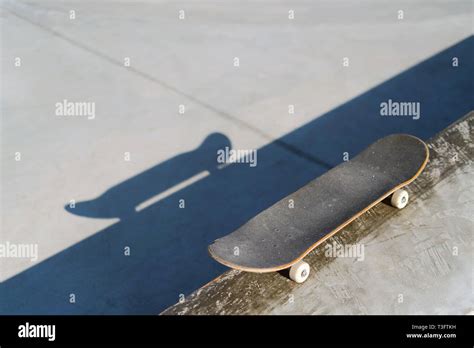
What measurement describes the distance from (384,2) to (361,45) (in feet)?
8.12

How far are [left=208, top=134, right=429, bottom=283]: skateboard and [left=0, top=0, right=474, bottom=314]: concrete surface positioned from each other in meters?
1.17

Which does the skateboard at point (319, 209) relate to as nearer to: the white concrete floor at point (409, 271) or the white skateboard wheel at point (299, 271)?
the white skateboard wheel at point (299, 271)

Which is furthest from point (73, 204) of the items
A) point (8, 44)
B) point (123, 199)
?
point (8, 44)

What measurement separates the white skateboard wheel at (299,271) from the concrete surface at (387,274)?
0.08 m

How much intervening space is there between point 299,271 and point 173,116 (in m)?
4.66

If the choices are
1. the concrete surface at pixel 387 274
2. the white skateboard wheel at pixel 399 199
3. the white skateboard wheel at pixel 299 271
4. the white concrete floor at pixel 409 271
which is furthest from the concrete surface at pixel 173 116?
the white skateboard wheel at pixel 399 199

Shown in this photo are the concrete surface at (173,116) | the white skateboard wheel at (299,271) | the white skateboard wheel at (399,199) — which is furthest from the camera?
the concrete surface at (173,116)

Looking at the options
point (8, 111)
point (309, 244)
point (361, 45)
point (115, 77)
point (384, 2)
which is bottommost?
point (309, 244)

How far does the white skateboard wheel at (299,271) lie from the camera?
196 inches

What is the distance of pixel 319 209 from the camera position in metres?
5.47
